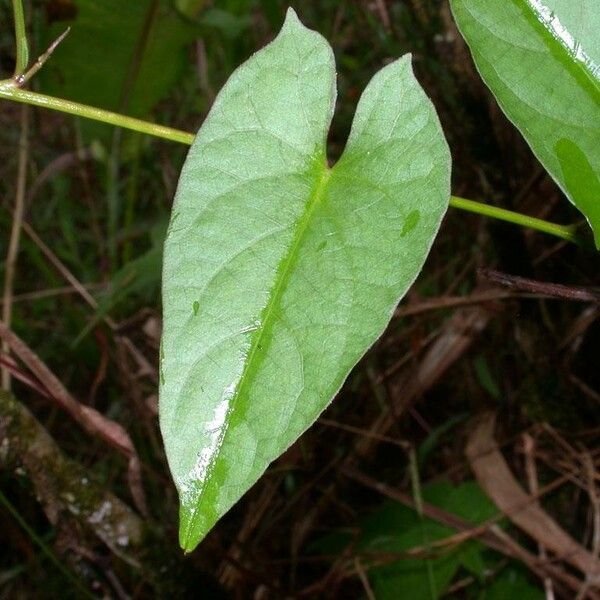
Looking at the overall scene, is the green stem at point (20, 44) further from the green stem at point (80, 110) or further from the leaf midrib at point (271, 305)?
the leaf midrib at point (271, 305)

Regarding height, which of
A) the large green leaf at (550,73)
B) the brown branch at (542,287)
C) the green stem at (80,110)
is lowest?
the green stem at (80,110)

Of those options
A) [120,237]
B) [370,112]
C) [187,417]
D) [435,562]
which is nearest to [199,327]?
[187,417]

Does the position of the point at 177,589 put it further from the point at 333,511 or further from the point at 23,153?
the point at 23,153

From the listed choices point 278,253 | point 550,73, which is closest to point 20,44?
point 278,253

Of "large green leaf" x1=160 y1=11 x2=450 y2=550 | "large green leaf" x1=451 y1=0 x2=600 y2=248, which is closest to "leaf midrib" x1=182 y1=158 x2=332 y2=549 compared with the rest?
"large green leaf" x1=160 y1=11 x2=450 y2=550

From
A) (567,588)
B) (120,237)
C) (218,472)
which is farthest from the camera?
(120,237)

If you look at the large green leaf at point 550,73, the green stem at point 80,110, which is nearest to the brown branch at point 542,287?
the large green leaf at point 550,73

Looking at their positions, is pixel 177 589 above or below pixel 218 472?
below
